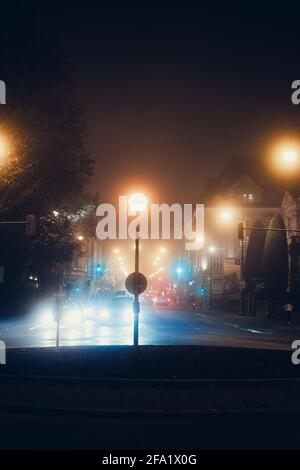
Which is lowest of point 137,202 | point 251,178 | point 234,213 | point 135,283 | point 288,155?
point 135,283

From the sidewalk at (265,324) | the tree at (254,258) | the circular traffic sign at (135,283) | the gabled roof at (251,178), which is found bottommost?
the sidewalk at (265,324)

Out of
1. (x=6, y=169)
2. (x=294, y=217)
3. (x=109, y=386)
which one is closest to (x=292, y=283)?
(x=294, y=217)

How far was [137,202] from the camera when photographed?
18797 mm

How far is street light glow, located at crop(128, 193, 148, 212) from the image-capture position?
18.7 meters

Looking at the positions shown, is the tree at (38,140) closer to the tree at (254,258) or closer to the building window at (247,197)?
the tree at (254,258)

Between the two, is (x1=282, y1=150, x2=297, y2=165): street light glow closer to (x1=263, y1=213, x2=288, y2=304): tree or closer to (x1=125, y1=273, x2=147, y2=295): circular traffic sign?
(x1=125, y1=273, x2=147, y2=295): circular traffic sign

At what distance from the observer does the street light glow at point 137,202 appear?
61.5ft

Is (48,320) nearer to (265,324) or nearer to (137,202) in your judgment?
(265,324)

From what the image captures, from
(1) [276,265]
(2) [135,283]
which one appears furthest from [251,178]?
(2) [135,283]

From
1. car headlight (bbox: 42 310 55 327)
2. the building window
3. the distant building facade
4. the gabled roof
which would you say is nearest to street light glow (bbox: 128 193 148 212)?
car headlight (bbox: 42 310 55 327)

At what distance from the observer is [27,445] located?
9.09 m

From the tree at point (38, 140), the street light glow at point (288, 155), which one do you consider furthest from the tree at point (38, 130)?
the street light glow at point (288, 155)
